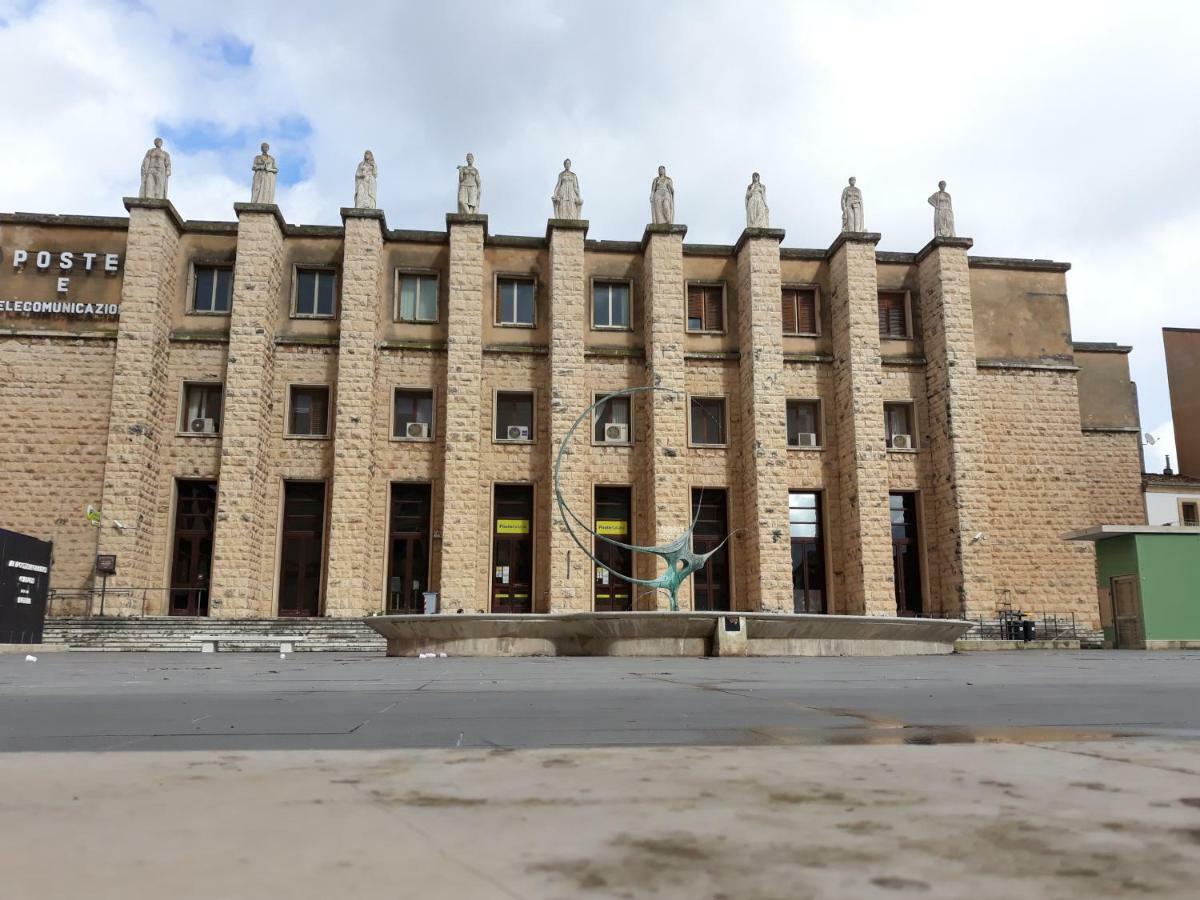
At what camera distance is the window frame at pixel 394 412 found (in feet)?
90.0

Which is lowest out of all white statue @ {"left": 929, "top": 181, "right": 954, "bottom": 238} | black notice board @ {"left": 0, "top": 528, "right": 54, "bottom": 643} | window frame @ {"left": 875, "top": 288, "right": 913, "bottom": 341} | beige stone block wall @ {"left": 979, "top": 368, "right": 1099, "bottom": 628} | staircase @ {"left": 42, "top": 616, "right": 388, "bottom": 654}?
staircase @ {"left": 42, "top": 616, "right": 388, "bottom": 654}

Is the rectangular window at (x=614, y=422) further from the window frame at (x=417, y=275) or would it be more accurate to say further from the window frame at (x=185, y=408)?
the window frame at (x=185, y=408)

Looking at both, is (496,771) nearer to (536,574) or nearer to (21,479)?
(536,574)

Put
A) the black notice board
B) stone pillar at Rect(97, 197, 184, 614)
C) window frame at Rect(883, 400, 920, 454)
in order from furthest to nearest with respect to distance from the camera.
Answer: window frame at Rect(883, 400, 920, 454), stone pillar at Rect(97, 197, 184, 614), the black notice board

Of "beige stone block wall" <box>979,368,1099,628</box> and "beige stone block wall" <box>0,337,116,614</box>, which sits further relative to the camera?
"beige stone block wall" <box>979,368,1099,628</box>

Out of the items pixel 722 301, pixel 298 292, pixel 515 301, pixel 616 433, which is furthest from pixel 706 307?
pixel 298 292

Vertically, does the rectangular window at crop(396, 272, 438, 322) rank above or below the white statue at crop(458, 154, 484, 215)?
below

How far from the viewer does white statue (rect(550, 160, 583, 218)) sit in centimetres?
2897

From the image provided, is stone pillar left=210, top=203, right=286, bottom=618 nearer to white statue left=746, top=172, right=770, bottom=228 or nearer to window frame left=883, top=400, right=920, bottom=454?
white statue left=746, top=172, right=770, bottom=228

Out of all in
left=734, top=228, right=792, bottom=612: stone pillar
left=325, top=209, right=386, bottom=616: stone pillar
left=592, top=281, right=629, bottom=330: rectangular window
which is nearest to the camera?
left=325, top=209, right=386, bottom=616: stone pillar

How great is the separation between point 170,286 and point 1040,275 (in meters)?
26.4

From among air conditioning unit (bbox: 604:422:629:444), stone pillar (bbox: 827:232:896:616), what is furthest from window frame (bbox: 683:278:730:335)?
air conditioning unit (bbox: 604:422:629:444)

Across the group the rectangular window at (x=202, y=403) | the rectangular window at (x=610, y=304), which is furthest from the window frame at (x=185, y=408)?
the rectangular window at (x=610, y=304)

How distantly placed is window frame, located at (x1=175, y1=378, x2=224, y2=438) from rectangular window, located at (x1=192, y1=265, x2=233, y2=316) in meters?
2.26
